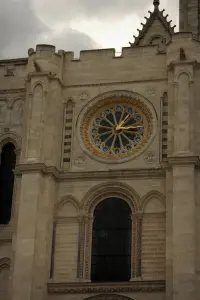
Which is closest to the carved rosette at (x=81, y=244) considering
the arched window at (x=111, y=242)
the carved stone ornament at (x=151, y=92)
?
the arched window at (x=111, y=242)

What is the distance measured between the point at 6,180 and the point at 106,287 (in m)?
5.80

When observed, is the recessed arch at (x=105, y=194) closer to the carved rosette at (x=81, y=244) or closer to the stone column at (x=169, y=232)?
the carved rosette at (x=81, y=244)

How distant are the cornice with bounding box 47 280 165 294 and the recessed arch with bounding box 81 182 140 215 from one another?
265cm

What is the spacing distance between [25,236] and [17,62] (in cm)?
765

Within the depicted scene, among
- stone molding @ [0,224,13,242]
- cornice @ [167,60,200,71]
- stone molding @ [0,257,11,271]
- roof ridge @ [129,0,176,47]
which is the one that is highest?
roof ridge @ [129,0,176,47]

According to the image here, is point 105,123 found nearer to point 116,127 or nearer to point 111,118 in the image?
point 111,118

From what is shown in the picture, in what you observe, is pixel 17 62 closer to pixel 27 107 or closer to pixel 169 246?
pixel 27 107

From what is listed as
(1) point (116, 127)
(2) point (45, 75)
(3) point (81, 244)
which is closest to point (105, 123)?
(1) point (116, 127)

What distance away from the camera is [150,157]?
82.0ft

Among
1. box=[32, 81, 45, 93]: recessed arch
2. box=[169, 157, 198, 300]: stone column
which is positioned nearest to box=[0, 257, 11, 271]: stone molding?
box=[169, 157, 198, 300]: stone column

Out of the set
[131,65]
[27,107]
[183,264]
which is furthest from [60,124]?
[183,264]

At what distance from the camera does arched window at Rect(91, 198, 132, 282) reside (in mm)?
23641

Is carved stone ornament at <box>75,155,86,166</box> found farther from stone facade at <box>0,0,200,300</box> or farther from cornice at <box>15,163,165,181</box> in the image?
cornice at <box>15,163,165,181</box>

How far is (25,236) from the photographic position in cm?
2359
